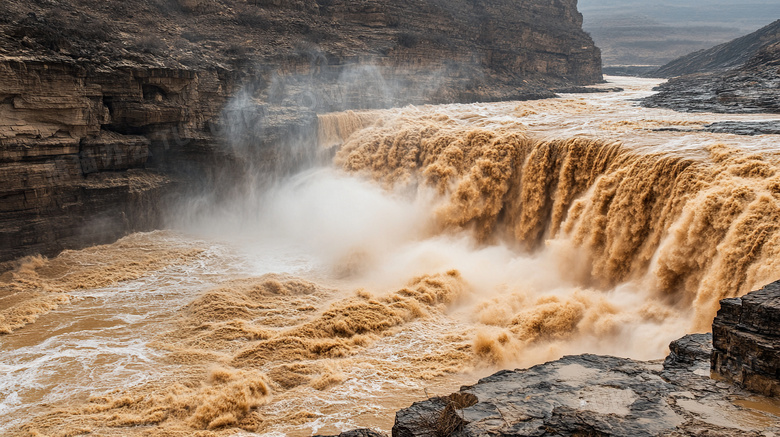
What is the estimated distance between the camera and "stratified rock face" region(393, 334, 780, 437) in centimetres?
563

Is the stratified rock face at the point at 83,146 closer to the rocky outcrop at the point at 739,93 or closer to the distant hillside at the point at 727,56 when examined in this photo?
the rocky outcrop at the point at 739,93

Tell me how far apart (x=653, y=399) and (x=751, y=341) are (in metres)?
1.24

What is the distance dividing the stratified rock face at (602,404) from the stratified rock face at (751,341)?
0.71 ft

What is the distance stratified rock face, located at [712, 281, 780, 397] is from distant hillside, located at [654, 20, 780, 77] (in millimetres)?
49572

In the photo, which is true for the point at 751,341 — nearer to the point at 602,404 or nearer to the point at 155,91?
the point at 602,404

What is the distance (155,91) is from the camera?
60.8 feet

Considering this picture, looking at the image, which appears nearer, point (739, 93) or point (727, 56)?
point (739, 93)

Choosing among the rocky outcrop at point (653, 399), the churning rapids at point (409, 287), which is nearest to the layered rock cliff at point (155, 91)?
the churning rapids at point (409, 287)

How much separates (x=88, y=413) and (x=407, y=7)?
32.6 m

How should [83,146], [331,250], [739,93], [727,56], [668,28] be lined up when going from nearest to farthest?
[83,146] → [331,250] → [739,93] → [727,56] → [668,28]

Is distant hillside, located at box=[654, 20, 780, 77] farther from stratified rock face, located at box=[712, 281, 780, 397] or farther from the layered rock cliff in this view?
stratified rock face, located at box=[712, 281, 780, 397]

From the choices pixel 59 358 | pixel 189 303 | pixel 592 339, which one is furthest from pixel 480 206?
pixel 59 358

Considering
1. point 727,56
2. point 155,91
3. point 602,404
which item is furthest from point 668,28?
point 602,404

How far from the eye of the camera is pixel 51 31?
1596 cm
